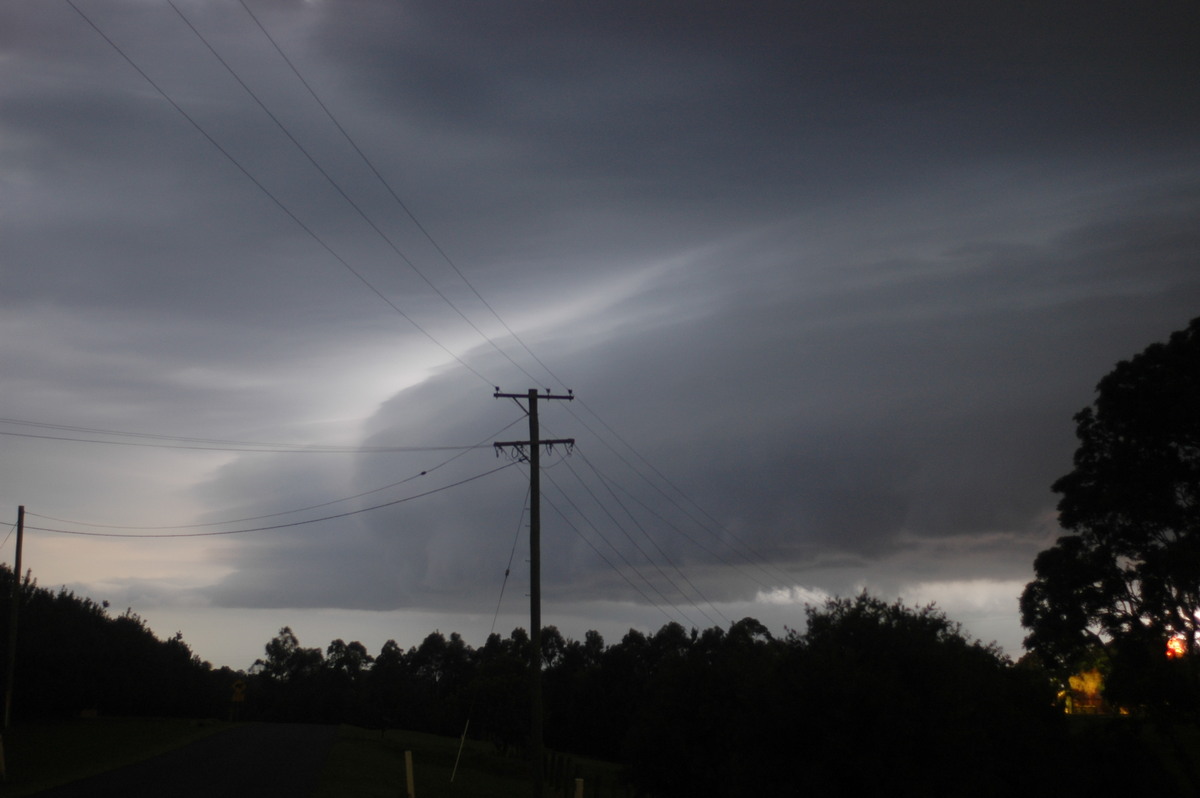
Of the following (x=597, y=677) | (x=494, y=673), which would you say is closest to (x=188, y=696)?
(x=494, y=673)

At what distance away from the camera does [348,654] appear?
580ft

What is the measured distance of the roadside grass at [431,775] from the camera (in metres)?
33.7

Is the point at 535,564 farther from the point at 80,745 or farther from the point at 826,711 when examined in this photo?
the point at 80,745

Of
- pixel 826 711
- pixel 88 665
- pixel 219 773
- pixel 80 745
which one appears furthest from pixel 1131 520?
pixel 88 665

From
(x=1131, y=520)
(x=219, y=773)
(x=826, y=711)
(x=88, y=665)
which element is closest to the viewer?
(x=826, y=711)

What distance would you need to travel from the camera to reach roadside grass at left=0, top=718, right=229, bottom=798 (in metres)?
31.1

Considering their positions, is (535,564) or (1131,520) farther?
(1131,520)

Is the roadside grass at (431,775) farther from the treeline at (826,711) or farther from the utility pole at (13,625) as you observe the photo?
the utility pole at (13,625)

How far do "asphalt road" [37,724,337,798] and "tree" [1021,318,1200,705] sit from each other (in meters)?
32.6

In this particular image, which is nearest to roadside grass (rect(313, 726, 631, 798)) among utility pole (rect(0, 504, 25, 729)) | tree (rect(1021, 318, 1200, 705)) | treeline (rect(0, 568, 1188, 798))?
treeline (rect(0, 568, 1188, 798))

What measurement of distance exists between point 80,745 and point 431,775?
17.0m

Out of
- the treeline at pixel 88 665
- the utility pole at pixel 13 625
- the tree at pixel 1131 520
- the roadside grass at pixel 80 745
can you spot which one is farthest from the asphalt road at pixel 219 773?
the tree at pixel 1131 520

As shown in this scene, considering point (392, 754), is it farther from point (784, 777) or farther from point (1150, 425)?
point (1150, 425)

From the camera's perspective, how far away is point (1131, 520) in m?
41.2
